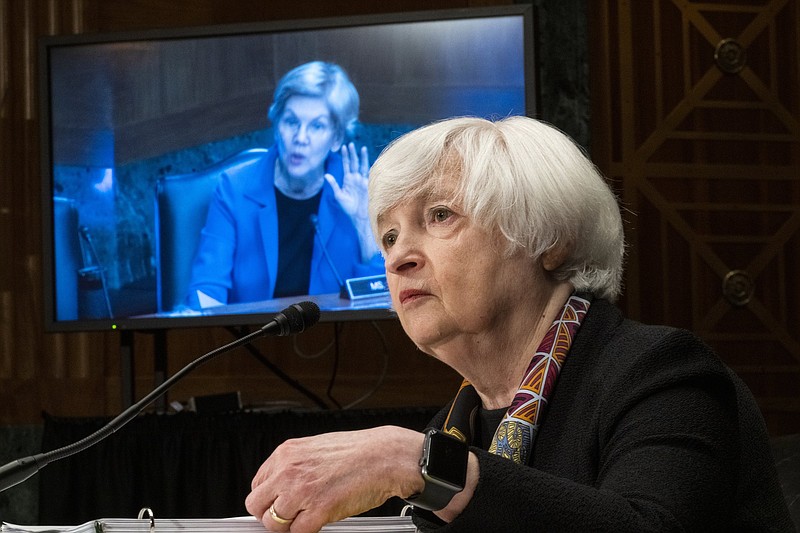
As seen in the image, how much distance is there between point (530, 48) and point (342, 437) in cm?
271

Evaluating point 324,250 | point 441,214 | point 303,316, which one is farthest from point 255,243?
point 441,214

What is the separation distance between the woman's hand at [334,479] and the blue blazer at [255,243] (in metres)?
2.47

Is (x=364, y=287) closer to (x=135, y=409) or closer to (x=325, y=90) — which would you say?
(x=325, y=90)

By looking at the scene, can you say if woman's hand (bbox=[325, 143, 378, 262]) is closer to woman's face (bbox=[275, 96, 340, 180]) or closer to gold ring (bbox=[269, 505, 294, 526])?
woman's face (bbox=[275, 96, 340, 180])

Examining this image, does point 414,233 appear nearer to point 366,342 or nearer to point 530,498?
point 530,498

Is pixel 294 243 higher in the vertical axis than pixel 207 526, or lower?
higher

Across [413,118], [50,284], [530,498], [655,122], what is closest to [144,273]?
[50,284]

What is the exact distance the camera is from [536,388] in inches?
57.9

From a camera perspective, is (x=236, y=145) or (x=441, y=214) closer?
(x=441, y=214)

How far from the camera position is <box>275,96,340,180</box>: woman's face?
3.65 meters

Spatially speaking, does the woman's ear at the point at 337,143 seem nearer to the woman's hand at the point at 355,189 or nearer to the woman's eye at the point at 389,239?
the woman's hand at the point at 355,189

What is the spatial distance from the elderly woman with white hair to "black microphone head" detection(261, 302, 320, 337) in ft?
0.48

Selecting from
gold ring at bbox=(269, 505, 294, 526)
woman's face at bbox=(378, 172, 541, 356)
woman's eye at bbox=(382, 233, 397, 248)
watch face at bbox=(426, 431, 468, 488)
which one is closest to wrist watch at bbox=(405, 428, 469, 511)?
watch face at bbox=(426, 431, 468, 488)

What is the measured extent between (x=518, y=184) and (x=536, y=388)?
32 cm
